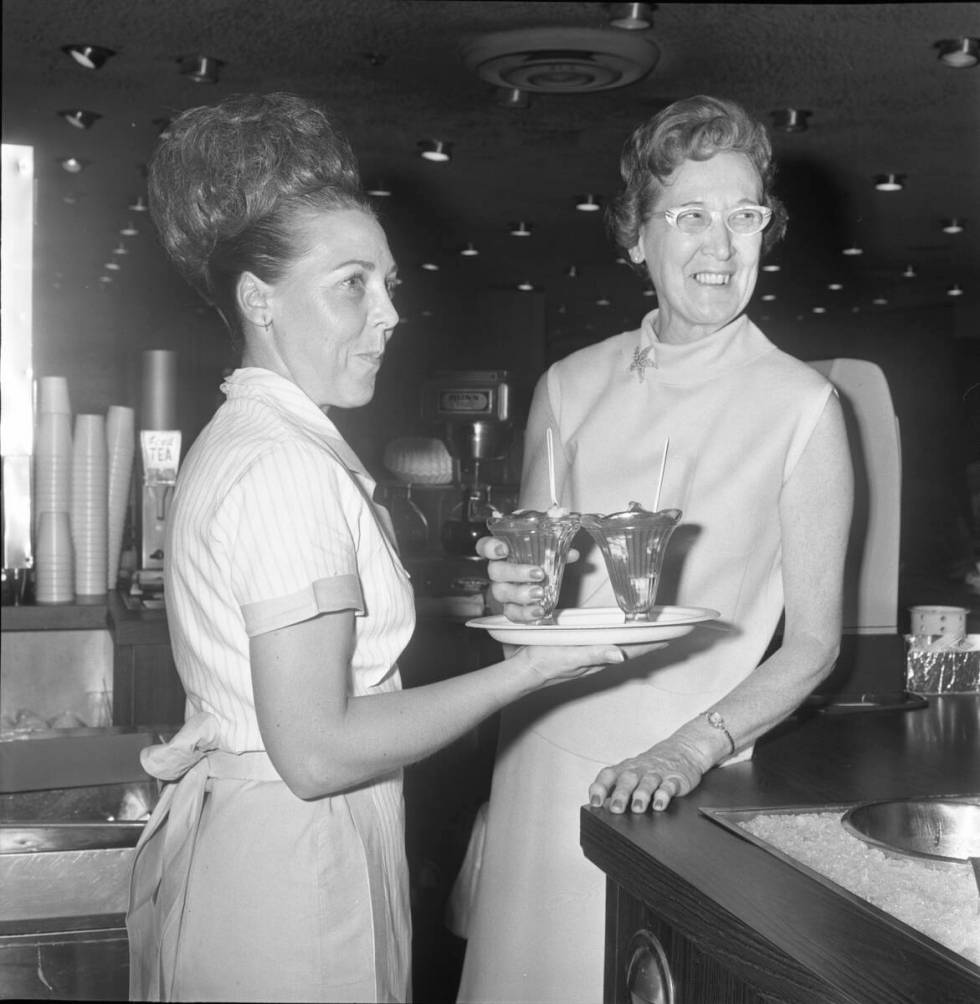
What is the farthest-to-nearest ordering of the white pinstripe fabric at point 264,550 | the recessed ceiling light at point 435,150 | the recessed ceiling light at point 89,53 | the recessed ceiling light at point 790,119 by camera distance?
the recessed ceiling light at point 435,150, the recessed ceiling light at point 790,119, the recessed ceiling light at point 89,53, the white pinstripe fabric at point 264,550

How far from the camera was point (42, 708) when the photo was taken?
9.75ft

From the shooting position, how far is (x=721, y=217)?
185 centimetres

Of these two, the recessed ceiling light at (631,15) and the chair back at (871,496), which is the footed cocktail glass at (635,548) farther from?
the recessed ceiling light at (631,15)

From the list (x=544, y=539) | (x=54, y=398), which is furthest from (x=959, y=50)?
(x=544, y=539)

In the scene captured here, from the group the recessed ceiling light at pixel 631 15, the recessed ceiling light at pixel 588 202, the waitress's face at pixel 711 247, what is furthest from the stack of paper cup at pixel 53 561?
the recessed ceiling light at pixel 588 202

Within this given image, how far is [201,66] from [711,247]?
4.60 metres

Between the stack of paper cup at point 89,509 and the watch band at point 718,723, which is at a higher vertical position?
the stack of paper cup at point 89,509

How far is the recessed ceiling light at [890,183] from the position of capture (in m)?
7.91

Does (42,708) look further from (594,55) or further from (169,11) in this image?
(594,55)

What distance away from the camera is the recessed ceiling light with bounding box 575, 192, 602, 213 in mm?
8906

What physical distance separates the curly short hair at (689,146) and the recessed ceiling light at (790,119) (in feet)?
16.5

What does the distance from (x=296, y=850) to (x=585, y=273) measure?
1094 cm

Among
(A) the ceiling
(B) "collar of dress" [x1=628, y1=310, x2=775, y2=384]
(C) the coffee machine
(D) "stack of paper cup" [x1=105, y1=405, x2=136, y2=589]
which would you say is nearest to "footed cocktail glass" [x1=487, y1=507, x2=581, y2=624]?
(B) "collar of dress" [x1=628, y1=310, x2=775, y2=384]

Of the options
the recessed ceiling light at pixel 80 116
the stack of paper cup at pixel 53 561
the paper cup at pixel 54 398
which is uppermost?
the recessed ceiling light at pixel 80 116
